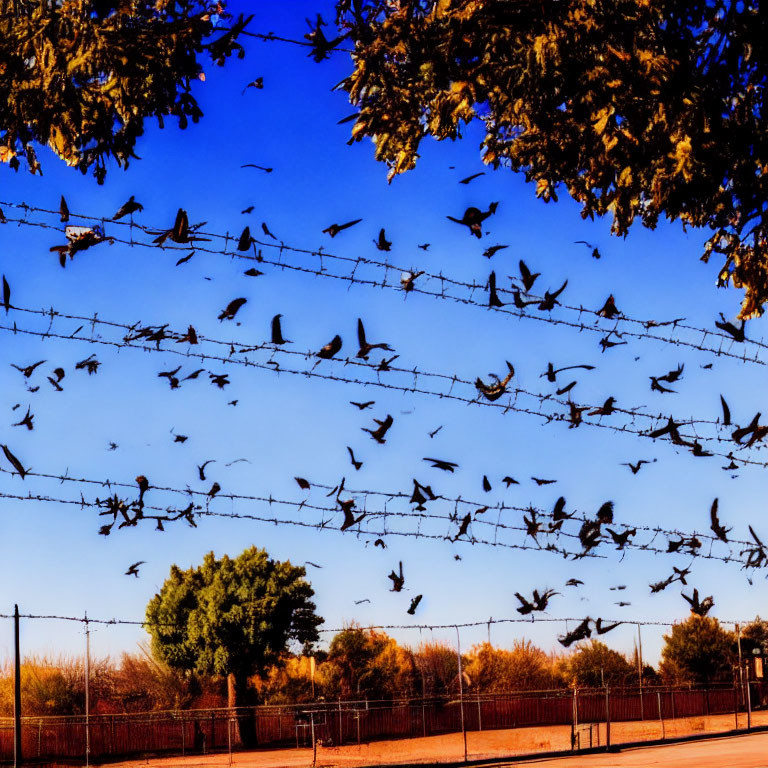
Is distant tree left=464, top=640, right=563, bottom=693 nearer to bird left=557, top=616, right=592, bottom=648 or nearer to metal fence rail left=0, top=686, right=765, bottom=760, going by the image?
metal fence rail left=0, top=686, right=765, bottom=760

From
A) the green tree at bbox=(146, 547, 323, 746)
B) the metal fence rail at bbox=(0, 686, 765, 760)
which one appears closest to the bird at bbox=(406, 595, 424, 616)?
the metal fence rail at bbox=(0, 686, 765, 760)

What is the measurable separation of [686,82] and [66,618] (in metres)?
19.1

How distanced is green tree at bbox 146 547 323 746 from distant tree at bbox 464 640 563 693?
15019 mm

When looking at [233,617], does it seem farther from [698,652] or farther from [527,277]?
[527,277]

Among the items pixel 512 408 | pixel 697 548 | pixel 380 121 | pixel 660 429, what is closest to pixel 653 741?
pixel 697 548

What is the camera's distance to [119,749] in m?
41.2

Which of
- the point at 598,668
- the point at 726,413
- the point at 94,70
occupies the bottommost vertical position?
the point at 598,668

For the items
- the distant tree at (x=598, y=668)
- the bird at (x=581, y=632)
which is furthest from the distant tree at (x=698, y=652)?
the bird at (x=581, y=632)

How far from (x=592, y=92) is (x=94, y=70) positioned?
422 cm

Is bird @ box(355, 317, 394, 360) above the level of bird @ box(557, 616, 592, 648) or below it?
above

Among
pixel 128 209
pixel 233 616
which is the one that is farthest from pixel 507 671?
pixel 128 209

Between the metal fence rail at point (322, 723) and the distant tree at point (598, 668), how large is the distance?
12265 millimetres

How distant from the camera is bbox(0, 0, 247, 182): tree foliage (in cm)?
822

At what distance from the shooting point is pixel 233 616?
51156mm
